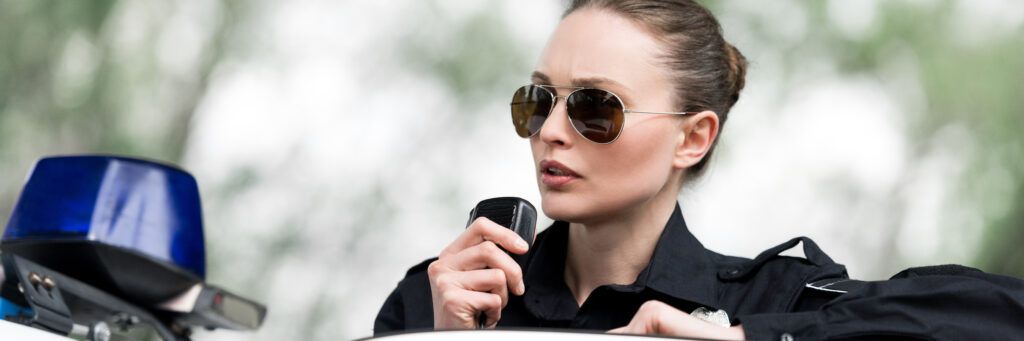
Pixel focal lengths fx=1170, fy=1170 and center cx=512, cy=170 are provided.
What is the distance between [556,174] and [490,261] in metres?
0.20

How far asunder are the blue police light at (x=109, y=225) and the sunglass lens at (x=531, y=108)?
0.70m

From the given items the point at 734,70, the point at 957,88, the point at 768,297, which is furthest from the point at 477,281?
the point at 957,88

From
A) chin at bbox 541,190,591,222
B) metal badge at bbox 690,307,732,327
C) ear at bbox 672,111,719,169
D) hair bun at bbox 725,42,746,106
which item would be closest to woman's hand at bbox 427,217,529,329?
chin at bbox 541,190,591,222

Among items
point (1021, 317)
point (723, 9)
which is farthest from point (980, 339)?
point (723, 9)

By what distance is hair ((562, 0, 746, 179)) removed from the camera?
1703 mm

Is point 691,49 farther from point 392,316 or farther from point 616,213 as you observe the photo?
point 392,316

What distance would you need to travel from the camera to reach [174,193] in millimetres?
2045

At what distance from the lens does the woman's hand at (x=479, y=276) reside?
1458mm

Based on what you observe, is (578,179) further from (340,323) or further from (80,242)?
(340,323)

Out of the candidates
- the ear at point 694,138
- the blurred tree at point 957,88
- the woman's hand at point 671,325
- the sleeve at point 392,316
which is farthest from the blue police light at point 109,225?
the blurred tree at point 957,88

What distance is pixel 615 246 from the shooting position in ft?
5.52

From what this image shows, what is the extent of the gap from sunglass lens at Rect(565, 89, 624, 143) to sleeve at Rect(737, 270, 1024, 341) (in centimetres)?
43

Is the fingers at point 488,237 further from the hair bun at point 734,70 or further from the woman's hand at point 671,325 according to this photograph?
the hair bun at point 734,70

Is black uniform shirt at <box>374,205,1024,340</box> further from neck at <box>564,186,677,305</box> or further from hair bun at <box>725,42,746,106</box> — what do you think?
hair bun at <box>725,42,746,106</box>
